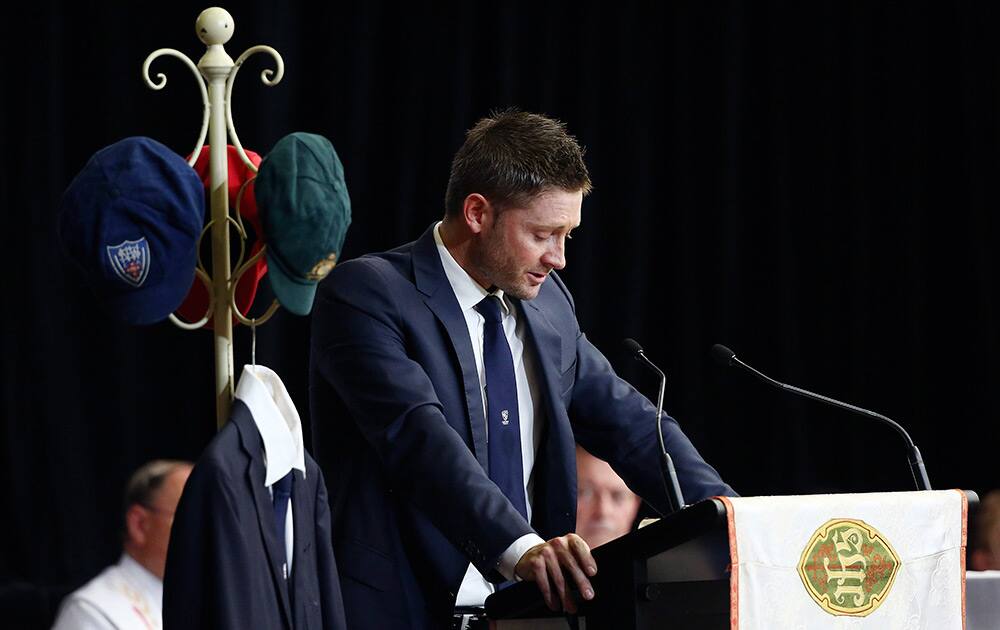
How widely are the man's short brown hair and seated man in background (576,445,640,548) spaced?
1.25m

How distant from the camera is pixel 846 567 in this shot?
6.33ft

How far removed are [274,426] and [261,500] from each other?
11 cm

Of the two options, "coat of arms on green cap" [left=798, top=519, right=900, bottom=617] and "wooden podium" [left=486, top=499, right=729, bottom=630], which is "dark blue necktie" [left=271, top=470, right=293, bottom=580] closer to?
"wooden podium" [left=486, top=499, right=729, bottom=630]

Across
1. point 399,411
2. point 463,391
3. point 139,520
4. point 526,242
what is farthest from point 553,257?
point 139,520

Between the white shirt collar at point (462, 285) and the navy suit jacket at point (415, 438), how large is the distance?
17mm

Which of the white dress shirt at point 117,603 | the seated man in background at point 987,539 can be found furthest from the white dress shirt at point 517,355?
the seated man in background at point 987,539

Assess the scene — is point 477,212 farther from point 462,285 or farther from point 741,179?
point 741,179

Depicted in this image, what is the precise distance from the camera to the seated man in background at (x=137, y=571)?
127 inches

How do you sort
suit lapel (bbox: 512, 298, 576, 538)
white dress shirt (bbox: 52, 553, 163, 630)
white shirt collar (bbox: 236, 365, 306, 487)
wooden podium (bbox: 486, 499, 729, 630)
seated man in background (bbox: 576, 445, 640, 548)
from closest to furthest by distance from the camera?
wooden podium (bbox: 486, 499, 729, 630), white shirt collar (bbox: 236, 365, 306, 487), suit lapel (bbox: 512, 298, 576, 538), white dress shirt (bbox: 52, 553, 163, 630), seated man in background (bbox: 576, 445, 640, 548)

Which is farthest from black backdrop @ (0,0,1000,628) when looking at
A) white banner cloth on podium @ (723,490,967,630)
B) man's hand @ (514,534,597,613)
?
white banner cloth on podium @ (723,490,967,630)

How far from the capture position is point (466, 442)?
239 cm

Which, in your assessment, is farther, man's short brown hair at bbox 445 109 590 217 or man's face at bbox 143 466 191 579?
man's face at bbox 143 466 191 579

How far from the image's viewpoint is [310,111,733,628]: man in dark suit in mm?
2340

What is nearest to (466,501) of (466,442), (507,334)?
(466,442)
